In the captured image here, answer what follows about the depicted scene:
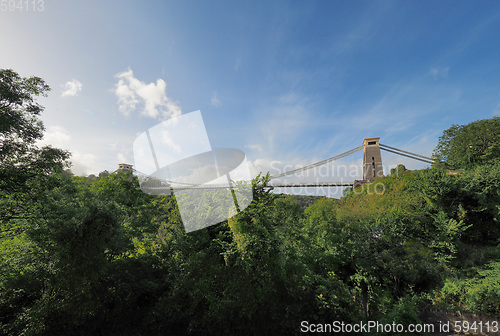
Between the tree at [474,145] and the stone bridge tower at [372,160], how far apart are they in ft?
78.2

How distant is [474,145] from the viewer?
74.0 feet

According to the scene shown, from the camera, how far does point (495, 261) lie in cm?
1364

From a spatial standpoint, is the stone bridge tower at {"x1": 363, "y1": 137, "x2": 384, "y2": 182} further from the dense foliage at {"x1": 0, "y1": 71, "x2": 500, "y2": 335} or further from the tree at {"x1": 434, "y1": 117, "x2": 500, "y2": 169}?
the dense foliage at {"x1": 0, "y1": 71, "x2": 500, "y2": 335}

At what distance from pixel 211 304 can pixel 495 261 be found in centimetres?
1941

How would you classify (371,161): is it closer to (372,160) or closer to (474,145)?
(372,160)

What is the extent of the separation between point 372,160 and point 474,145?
30.9 metres

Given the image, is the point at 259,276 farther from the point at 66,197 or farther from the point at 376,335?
the point at 66,197

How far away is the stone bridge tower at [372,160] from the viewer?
1980 inches

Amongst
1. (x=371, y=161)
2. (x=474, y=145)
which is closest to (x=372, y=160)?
(x=371, y=161)

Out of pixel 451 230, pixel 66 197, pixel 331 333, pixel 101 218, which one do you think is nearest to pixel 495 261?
pixel 451 230

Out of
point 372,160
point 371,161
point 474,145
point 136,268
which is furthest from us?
point 372,160

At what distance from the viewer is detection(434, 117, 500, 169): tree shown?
70.1 ft

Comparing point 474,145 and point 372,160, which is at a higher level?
point 474,145

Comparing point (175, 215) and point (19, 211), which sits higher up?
point (19, 211)
